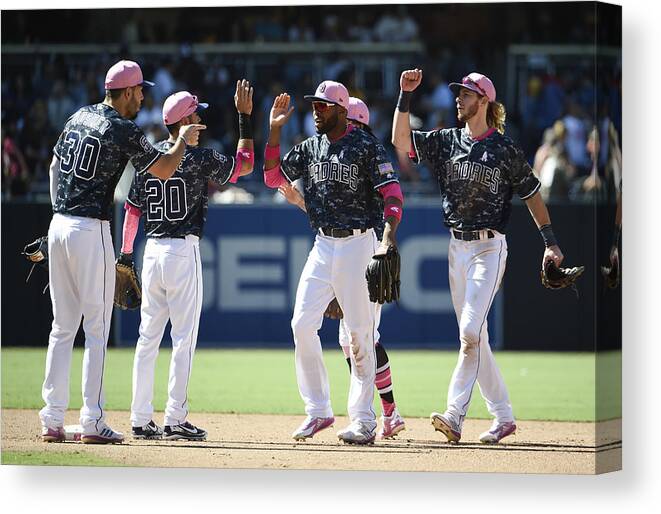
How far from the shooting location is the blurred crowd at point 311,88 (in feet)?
38.0

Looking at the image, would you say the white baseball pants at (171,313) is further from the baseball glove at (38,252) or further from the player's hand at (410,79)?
the player's hand at (410,79)

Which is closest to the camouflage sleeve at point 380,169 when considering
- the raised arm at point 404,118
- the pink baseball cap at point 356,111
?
the raised arm at point 404,118

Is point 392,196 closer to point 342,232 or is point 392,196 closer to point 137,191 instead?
point 342,232

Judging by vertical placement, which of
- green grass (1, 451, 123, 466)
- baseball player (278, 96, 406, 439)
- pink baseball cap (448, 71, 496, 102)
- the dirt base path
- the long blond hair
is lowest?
green grass (1, 451, 123, 466)

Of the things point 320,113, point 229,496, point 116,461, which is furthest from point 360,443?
point 320,113

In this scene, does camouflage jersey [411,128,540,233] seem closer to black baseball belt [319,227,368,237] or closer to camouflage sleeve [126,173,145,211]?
black baseball belt [319,227,368,237]

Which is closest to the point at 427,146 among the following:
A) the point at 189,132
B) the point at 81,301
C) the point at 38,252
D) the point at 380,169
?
the point at 380,169

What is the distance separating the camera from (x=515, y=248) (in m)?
13.2

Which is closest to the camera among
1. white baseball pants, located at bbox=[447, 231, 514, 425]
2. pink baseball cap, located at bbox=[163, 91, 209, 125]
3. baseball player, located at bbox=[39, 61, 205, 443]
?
baseball player, located at bbox=[39, 61, 205, 443]

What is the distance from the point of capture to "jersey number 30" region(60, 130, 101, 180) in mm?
8125

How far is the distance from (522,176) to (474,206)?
1.10ft

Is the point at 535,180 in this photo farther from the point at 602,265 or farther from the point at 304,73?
the point at 304,73

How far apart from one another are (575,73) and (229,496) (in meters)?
7.00

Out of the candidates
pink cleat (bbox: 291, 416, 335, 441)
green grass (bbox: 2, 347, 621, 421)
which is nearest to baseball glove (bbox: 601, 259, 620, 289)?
green grass (bbox: 2, 347, 621, 421)
